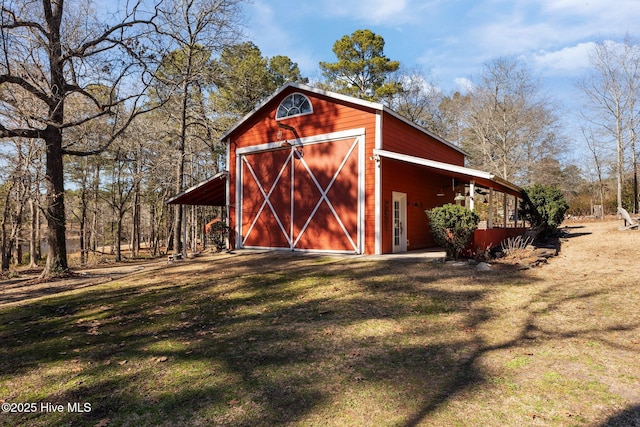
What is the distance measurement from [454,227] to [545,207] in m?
7.35

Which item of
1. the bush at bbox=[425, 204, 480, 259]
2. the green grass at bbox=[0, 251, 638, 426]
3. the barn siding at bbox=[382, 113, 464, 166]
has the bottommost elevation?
the green grass at bbox=[0, 251, 638, 426]

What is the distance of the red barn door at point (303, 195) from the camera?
40.7 feet

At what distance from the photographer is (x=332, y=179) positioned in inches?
501

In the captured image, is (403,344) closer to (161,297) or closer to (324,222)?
(161,297)

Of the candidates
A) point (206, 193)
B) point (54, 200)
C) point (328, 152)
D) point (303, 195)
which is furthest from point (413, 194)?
point (54, 200)

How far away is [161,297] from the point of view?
798 cm

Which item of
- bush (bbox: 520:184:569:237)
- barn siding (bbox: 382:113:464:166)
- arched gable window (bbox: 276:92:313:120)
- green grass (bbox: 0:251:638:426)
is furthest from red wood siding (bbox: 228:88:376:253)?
bush (bbox: 520:184:569:237)

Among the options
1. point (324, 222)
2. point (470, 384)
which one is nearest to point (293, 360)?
point (470, 384)

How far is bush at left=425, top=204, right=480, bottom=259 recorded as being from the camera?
384 inches

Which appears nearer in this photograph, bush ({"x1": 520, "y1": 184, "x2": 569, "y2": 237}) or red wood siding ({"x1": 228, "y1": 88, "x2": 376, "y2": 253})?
red wood siding ({"x1": 228, "y1": 88, "x2": 376, "y2": 253})

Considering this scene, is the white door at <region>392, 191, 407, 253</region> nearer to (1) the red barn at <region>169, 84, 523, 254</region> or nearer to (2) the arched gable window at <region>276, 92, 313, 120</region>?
(1) the red barn at <region>169, 84, 523, 254</region>

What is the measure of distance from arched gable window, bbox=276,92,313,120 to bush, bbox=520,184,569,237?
9803 mm

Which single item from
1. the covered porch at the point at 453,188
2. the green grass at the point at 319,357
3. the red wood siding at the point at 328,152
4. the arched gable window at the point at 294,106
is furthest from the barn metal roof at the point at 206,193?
the green grass at the point at 319,357

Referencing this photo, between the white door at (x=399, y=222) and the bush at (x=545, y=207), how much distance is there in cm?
538
